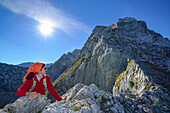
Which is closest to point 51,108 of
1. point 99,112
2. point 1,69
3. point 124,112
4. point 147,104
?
point 99,112

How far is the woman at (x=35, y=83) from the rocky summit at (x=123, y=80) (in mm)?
1276

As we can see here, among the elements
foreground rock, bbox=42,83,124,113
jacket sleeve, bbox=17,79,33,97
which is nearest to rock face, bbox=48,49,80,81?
foreground rock, bbox=42,83,124,113

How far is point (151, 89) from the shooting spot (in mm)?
12523

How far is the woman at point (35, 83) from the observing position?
17.2ft

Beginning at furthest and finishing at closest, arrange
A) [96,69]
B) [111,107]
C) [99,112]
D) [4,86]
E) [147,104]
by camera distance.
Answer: [4,86] < [96,69] < [147,104] < [111,107] < [99,112]

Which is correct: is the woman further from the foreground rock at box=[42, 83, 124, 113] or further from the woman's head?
the foreground rock at box=[42, 83, 124, 113]

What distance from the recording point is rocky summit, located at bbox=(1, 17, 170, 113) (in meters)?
7.34

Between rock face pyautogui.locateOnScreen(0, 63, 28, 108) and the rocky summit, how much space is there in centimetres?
5044

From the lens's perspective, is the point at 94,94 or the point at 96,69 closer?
the point at 94,94

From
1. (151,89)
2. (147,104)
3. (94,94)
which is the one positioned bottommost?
(147,104)

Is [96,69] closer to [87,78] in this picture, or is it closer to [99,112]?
[87,78]

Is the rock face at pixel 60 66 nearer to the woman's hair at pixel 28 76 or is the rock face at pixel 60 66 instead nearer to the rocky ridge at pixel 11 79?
the rocky ridge at pixel 11 79

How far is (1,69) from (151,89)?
358 feet

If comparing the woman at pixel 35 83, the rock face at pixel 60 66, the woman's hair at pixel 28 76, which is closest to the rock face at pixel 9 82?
the rock face at pixel 60 66
